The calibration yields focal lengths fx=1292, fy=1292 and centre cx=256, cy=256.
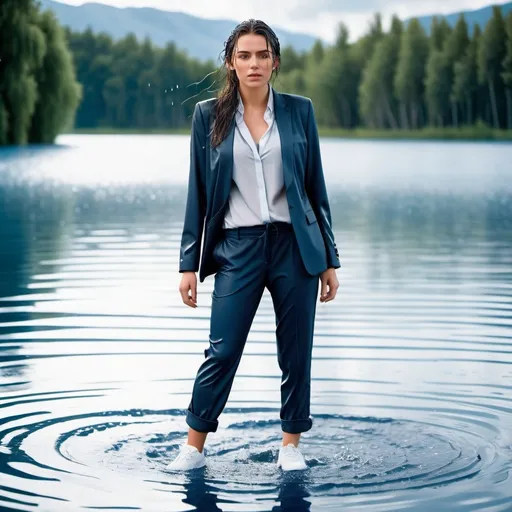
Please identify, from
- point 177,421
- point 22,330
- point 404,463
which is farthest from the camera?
point 22,330

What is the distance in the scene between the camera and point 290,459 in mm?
4504

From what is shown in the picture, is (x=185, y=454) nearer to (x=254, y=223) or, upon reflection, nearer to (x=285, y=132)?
(x=254, y=223)

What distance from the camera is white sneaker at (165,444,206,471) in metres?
4.52

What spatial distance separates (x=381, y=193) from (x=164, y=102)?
293 feet

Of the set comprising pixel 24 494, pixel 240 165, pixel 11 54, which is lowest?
pixel 24 494

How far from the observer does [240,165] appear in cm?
439

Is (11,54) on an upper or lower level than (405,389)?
upper

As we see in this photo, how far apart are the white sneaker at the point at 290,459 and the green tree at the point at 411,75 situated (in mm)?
86161

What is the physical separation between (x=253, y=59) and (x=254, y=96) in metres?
0.15

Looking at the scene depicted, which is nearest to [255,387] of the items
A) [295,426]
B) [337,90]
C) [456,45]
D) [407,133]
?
[295,426]

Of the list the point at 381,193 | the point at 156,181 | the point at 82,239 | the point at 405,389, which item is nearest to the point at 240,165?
the point at 405,389

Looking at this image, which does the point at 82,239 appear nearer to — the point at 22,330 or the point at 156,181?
the point at 22,330

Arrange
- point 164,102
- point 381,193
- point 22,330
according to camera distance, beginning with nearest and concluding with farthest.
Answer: point 22,330 < point 381,193 < point 164,102

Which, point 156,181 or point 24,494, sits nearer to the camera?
point 24,494
